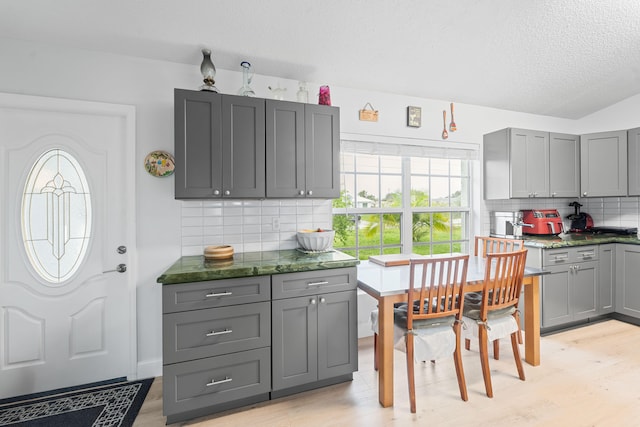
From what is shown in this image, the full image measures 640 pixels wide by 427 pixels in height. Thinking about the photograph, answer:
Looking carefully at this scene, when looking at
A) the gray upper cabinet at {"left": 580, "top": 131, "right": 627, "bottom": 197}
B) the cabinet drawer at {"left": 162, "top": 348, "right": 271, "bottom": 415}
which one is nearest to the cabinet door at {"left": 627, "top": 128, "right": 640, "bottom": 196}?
the gray upper cabinet at {"left": 580, "top": 131, "right": 627, "bottom": 197}

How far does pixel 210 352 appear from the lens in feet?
5.83

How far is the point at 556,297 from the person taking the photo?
2.95m

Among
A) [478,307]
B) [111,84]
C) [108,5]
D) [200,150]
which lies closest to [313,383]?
[478,307]

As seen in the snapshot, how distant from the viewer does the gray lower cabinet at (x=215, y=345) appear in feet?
5.62

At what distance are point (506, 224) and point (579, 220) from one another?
4.34 feet

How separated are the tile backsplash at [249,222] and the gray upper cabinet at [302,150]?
1.20 ft

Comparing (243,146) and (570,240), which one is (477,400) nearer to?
(570,240)

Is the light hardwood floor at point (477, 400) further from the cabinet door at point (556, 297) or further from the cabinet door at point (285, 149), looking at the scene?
the cabinet door at point (285, 149)

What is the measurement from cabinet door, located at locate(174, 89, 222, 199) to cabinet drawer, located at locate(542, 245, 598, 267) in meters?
3.19

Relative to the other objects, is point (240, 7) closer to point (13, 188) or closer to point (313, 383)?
point (13, 188)

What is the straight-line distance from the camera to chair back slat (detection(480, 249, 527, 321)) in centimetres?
201

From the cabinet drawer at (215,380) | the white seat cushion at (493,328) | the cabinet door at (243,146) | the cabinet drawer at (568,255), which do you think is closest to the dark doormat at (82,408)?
the cabinet drawer at (215,380)

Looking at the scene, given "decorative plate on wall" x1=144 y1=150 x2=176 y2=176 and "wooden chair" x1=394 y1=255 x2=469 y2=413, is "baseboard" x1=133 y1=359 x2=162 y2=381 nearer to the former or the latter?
"decorative plate on wall" x1=144 y1=150 x2=176 y2=176

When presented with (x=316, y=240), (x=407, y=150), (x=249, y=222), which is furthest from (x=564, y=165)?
(x=249, y=222)
